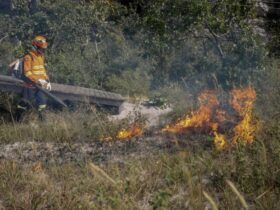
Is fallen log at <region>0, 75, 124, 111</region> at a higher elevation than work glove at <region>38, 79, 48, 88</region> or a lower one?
lower

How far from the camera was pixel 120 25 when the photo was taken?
1554 centimetres

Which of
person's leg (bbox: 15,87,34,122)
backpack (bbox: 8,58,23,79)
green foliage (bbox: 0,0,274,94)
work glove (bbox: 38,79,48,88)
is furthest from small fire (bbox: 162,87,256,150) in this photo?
backpack (bbox: 8,58,23,79)

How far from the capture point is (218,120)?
8.11m

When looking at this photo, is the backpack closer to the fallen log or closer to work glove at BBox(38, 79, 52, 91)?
the fallen log

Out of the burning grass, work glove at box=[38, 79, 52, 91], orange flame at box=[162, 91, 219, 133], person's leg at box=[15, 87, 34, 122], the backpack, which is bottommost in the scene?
person's leg at box=[15, 87, 34, 122]

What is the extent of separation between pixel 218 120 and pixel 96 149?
2005 millimetres

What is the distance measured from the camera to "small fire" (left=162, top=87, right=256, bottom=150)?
7176 mm

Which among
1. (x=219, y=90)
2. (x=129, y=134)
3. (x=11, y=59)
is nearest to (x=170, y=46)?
(x=219, y=90)

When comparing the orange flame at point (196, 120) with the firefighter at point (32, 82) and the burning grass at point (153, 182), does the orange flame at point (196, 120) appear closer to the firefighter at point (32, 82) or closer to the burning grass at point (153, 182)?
the burning grass at point (153, 182)

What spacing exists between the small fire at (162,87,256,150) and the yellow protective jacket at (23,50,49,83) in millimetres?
4013

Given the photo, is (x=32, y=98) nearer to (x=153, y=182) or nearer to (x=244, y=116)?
(x=244, y=116)

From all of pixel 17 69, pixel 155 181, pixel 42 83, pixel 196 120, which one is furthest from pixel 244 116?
pixel 17 69

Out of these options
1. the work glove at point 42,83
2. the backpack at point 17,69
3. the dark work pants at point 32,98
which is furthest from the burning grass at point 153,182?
the backpack at point 17,69

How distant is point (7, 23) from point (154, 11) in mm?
4960
